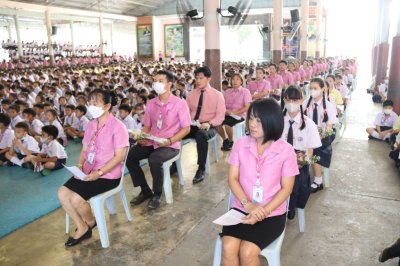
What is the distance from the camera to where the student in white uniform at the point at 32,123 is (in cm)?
585

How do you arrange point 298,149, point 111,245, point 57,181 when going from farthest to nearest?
point 57,181
point 298,149
point 111,245

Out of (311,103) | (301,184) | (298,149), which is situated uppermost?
(311,103)

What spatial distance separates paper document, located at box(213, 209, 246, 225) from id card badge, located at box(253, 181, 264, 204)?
0.45ft

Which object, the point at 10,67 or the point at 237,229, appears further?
the point at 10,67

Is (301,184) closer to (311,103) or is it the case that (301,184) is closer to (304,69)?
(311,103)

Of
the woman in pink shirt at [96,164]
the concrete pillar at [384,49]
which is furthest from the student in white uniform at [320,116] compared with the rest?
the concrete pillar at [384,49]

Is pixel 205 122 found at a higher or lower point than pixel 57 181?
higher

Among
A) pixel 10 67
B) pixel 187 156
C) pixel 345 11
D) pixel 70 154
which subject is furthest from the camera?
pixel 345 11

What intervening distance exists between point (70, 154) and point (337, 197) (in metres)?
4.17

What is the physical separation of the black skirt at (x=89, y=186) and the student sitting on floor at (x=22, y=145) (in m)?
2.38

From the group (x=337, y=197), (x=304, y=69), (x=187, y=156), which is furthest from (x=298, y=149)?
(x=304, y=69)

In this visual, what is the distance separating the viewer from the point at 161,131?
160 inches

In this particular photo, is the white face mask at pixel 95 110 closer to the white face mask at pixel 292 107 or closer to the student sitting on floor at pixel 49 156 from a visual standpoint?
the white face mask at pixel 292 107

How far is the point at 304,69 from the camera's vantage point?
38.2 feet
